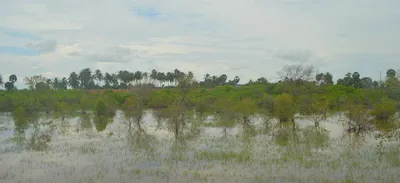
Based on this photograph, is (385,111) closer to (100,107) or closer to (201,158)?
(201,158)

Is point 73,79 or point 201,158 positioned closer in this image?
point 201,158

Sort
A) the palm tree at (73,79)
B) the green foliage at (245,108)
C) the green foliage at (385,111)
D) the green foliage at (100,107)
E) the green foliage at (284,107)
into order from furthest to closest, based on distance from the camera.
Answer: the palm tree at (73,79) → the green foliage at (100,107) → the green foliage at (385,111) → the green foliage at (245,108) → the green foliage at (284,107)

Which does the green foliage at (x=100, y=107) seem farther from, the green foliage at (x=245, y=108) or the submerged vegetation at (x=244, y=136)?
the green foliage at (x=245, y=108)

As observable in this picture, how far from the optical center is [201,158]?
21953mm

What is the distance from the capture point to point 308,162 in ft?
66.4

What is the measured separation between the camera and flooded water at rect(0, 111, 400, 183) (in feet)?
58.2

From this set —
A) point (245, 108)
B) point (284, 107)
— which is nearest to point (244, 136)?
point (245, 108)

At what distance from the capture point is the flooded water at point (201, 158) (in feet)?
58.2

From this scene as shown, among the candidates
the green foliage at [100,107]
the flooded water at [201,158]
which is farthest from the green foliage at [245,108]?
the green foliage at [100,107]

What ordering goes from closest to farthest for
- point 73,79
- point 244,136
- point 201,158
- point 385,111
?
point 201,158
point 244,136
point 385,111
point 73,79

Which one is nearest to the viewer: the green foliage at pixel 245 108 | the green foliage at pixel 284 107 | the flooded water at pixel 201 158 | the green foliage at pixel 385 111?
the flooded water at pixel 201 158

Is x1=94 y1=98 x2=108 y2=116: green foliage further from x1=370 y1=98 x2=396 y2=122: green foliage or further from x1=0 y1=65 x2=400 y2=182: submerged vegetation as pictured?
x1=370 y1=98 x2=396 y2=122: green foliage

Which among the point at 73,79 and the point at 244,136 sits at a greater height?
the point at 73,79

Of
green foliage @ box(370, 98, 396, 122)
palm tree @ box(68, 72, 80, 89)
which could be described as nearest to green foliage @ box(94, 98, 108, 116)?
green foliage @ box(370, 98, 396, 122)
